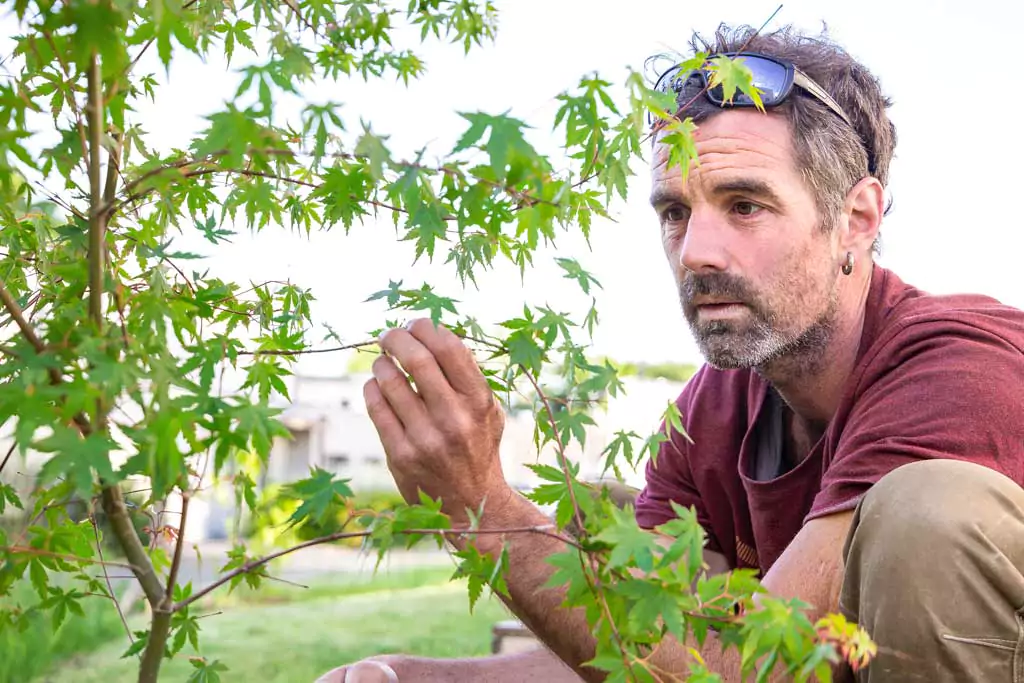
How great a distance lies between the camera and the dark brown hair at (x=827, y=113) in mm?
2318

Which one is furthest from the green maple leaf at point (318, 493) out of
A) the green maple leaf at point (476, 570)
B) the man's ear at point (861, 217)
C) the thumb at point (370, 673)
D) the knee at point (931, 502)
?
the man's ear at point (861, 217)

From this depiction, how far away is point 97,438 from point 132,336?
0.20 meters

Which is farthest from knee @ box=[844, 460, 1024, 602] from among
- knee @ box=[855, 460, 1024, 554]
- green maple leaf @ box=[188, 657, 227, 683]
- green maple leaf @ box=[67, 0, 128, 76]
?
green maple leaf @ box=[67, 0, 128, 76]

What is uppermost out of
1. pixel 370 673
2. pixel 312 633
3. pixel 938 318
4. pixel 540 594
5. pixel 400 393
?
pixel 938 318

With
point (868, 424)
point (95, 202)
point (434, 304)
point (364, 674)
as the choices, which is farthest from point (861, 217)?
point (95, 202)

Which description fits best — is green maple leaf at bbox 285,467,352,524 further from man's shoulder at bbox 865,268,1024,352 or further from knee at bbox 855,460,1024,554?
man's shoulder at bbox 865,268,1024,352

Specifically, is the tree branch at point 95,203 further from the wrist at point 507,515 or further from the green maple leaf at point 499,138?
the wrist at point 507,515

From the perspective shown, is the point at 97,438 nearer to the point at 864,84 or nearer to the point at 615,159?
the point at 615,159

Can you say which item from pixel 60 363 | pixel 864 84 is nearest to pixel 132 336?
pixel 60 363

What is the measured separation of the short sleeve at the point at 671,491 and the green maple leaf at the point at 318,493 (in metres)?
1.46

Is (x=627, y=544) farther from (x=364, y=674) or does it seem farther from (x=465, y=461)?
(x=364, y=674)

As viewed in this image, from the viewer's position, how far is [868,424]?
187 centimetres

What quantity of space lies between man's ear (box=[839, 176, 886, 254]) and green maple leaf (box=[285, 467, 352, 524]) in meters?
1.47

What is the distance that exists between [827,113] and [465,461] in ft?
4.26
